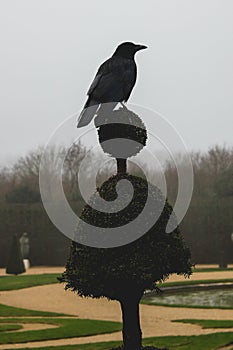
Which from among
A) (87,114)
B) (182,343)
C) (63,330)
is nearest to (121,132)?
(87,114)

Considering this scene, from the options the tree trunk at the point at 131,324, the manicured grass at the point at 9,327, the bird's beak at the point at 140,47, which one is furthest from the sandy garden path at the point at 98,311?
the bird's beak at the point at 140,47

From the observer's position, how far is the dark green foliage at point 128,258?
22.0 ft

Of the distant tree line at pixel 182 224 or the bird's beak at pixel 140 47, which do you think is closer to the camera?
the bird's beak at pixel 140 47

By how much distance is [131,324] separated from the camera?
712 centimetres

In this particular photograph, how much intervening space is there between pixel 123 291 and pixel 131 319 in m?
0.35

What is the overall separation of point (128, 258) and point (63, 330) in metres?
4.88

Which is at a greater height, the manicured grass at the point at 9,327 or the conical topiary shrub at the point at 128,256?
the conical topiary shrub at the point at 128,256

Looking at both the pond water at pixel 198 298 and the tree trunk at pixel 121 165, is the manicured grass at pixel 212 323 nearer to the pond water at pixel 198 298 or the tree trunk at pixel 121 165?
the pond water at pixel 198 298

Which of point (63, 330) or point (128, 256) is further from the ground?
point (128, 256)

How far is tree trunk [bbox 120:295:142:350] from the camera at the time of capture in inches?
279

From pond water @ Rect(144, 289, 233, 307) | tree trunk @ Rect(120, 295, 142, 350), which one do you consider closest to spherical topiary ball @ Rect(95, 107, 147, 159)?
tree trunk @ Rect(120, 295, 142, 350)

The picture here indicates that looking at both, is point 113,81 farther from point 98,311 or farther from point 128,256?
point 98,311

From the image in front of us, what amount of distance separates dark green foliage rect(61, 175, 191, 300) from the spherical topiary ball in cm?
43

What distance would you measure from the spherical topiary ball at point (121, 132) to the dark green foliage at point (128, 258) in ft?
1.42
